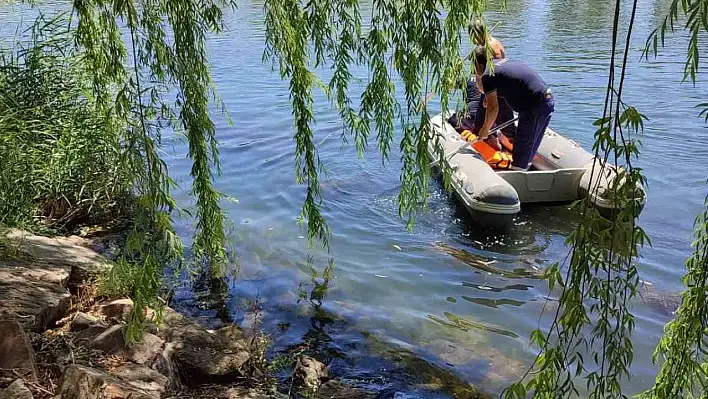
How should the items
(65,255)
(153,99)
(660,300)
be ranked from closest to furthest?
1. (153,99)
2. (65,255)
3. (660,300)

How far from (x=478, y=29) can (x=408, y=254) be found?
9.29 ft

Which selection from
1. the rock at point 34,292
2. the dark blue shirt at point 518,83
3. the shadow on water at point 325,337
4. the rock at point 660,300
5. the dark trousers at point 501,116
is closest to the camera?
the rock at point 34,292

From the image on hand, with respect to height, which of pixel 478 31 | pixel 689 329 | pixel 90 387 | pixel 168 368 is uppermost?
pixel 478 31

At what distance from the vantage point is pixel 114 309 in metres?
3.92

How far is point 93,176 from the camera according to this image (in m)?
5.51

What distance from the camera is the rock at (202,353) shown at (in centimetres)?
352

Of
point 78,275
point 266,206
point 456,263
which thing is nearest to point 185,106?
point 78,275

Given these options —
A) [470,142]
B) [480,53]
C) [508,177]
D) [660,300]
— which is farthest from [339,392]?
[470,142]

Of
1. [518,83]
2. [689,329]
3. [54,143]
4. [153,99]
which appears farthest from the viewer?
[518,83]

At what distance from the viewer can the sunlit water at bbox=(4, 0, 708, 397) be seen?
4.29 meters

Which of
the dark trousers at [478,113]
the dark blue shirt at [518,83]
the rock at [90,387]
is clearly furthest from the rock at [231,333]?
the dark trousers at [478,113]

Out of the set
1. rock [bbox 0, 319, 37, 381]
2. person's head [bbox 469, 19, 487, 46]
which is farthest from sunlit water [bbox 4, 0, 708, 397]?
person's head [bbox 469, 19, 487, 46]

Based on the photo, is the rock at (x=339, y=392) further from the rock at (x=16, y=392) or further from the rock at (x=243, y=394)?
the rock at (x=16, y=392)

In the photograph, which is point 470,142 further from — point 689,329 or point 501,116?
point 689,329
